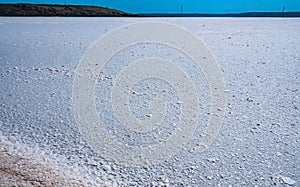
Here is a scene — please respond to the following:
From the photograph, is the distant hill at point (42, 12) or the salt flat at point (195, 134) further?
the distant hill at point (42, 12)

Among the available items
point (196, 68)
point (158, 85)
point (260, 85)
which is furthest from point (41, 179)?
point (196, 68)

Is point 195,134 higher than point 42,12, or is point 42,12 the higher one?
point 42,12

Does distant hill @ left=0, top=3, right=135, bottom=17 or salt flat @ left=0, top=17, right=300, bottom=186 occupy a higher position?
distant hill @ left=0, top=3, right=135, bottom=17

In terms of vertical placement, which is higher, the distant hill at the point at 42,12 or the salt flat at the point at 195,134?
the distant hill at the point at 42,12

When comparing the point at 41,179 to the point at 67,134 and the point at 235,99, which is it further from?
the point at 235,99

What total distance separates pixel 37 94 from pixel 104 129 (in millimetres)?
700

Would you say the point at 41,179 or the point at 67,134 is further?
the point at 67,134

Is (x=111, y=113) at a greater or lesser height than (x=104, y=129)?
greater

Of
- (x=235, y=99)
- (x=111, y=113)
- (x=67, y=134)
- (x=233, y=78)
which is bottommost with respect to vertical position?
(x=67, y=134)

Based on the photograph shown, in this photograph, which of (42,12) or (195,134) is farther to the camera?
(42,12)

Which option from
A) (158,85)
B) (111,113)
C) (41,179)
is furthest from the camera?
(158,85)

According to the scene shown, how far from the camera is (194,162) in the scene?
1013 millimetres

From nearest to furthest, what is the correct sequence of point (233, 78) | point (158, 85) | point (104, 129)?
point (104, 129) → point (158, 85) → point (233, 78)

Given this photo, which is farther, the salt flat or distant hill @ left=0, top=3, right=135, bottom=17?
distant hill @ left=0, top=3, right=135, bottom=17
